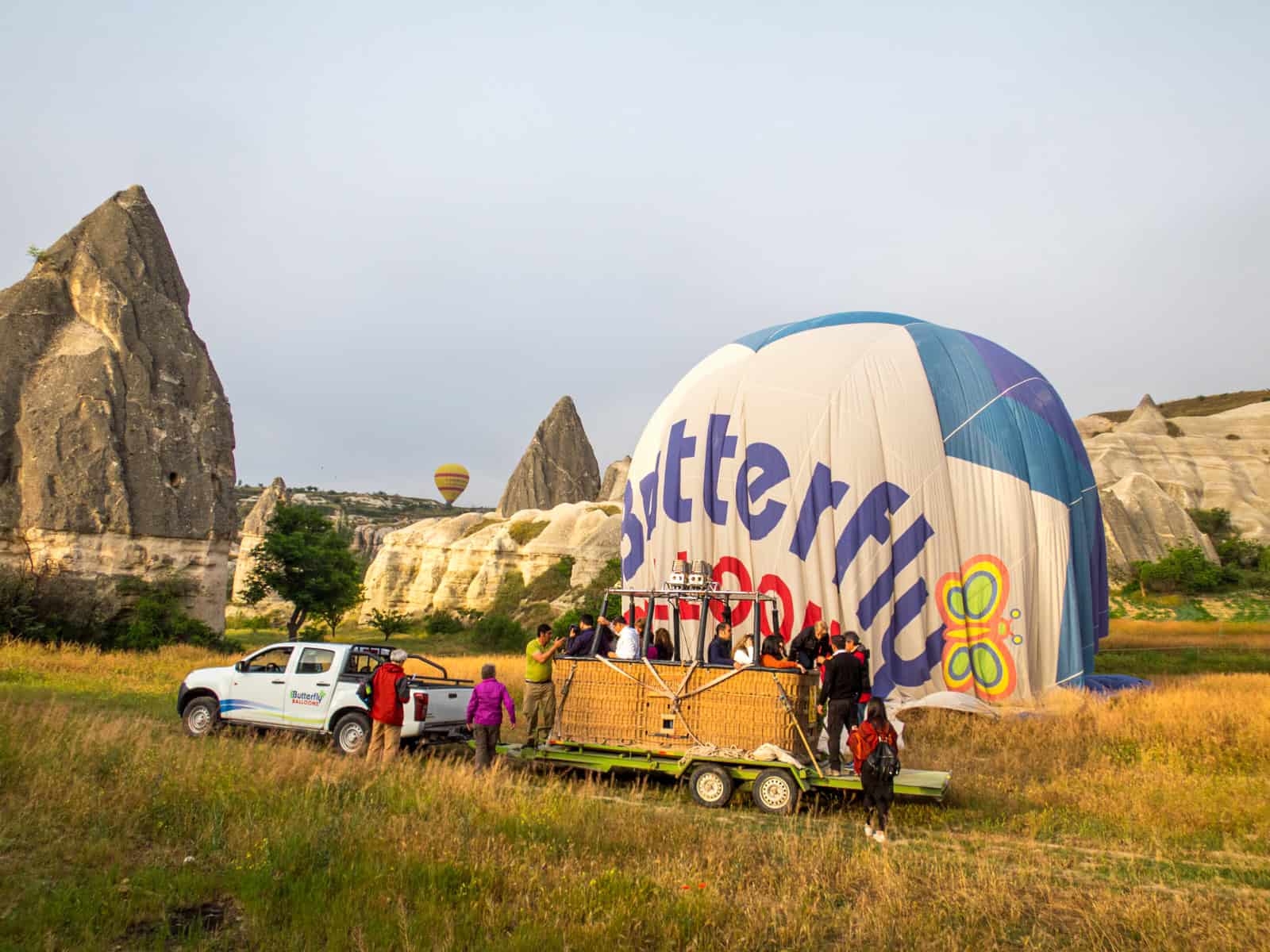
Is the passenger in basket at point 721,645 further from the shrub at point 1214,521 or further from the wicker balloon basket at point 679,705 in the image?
the shrub at point 1214,521

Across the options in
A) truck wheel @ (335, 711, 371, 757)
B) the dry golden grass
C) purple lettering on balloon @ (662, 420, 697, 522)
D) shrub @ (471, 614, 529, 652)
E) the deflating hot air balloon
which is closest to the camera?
truck wheel @ (335, 711, 371, 757)

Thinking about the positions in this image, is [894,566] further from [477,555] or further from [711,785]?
[477,555]

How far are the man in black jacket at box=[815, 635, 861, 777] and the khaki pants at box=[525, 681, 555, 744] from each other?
345 cm

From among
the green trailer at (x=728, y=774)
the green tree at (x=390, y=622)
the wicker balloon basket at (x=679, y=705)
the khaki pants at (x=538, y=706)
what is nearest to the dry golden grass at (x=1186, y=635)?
the green trailer at (x=728, y=774)

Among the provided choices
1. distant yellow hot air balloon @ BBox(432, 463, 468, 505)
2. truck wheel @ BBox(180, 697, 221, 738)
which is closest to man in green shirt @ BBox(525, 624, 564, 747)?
truck wheel @ BBox(180, 697, 221, 738)

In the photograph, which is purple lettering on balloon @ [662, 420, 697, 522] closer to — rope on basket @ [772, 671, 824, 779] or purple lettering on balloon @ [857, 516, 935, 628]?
purple lettering on balloon @ [857, 516, 935, 628]

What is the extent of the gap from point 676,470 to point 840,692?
423 inches

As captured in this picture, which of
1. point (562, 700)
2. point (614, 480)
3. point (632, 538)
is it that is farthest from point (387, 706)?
point (614, 480)

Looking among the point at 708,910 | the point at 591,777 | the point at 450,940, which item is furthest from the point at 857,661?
the point at 450,940

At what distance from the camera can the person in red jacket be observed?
1069 centimetres

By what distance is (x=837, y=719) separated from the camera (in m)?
10.4

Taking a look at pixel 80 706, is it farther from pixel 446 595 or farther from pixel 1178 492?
pixel 1178 492

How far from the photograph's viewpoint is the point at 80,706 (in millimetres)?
14664

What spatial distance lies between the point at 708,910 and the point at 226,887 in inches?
127
